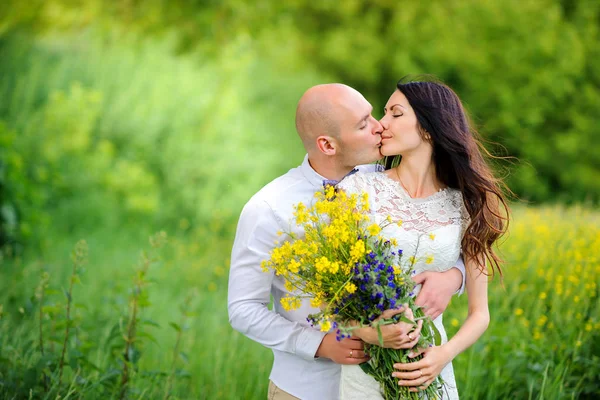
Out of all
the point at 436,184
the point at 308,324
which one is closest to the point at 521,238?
the point at 436,184

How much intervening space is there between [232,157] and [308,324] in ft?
21.7

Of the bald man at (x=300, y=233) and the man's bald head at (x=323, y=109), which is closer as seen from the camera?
the bald man at (x=300, y=233)

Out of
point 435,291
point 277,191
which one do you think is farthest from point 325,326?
point 277,191

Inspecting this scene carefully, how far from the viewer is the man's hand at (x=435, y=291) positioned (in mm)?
2416

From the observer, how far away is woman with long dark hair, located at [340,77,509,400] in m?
2.50

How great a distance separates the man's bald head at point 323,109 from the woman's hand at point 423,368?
0.92 meters

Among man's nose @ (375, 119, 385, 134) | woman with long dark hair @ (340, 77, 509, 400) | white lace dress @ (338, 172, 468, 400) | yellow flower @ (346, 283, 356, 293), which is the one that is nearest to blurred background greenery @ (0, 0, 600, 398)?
woman with long dark hair @ (340, 77, 509, 400)

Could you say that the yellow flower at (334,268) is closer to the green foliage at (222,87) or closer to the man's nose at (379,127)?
the man's nose at (379,127)

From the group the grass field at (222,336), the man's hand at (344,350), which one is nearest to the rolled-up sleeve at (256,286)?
the man's hand at (344,350)

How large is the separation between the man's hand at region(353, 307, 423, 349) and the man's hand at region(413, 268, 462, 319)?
0.16 metres

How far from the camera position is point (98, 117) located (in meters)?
8.33

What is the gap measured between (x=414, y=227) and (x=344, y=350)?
0.55 meters

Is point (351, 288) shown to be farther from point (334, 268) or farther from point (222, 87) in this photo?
point (222, 87)

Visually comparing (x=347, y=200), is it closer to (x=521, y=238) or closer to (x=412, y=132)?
(x=412, y=132)
